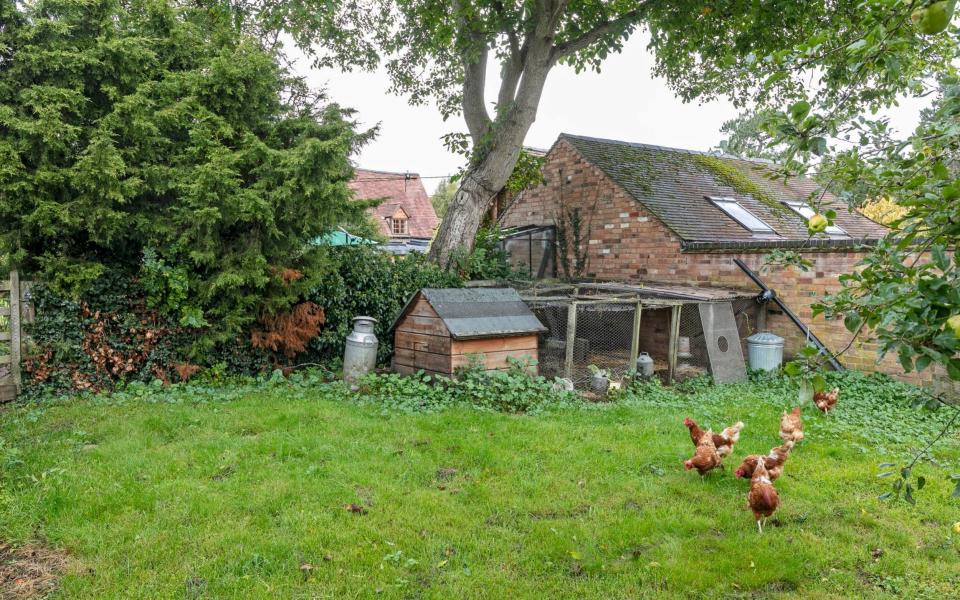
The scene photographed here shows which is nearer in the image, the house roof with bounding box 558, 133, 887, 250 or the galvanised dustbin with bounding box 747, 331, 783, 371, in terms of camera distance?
the galvanised dustbin with bounding box 747, 331, 783, 371

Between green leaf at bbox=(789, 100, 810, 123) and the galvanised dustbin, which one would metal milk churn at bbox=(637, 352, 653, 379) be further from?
green leaf at bbox=(789, 100, 810, 123)

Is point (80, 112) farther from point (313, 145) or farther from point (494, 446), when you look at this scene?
point (494, 446)

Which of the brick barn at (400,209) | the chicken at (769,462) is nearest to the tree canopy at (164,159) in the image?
the chicken at (769,462)

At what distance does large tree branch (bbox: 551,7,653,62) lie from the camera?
9.30m

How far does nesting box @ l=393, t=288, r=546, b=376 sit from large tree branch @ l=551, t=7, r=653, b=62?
4785 millimetres

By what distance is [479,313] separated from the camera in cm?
734

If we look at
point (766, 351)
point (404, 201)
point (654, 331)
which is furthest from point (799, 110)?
point (404, 201)

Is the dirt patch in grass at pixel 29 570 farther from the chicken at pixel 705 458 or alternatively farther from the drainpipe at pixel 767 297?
the drainpipe at pixel 767 297

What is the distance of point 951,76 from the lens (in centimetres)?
189

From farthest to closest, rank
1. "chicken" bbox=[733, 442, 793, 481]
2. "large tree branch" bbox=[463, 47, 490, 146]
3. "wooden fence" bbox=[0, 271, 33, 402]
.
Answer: "large tree branch" bbox=[463, 47, 490, 146], "wooden fence" bbox=[0, 271, 33, 402], "chicken" bbox=[733, 442, 793, 481]

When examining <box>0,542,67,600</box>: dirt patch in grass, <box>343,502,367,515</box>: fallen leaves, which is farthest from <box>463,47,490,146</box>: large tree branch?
<box>0,542,67,600</box>: dirt patch in grass

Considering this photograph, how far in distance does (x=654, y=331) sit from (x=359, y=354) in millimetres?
5404

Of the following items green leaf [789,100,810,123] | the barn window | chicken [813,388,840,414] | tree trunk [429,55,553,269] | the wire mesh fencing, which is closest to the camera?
green leaf [789,100,810,123]

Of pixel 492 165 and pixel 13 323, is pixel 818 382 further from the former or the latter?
pixel 492 165
